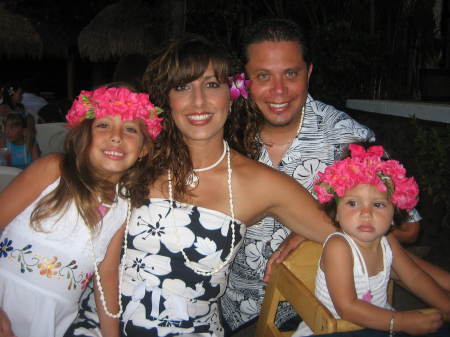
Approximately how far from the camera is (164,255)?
238 cm

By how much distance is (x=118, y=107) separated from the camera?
2424mm

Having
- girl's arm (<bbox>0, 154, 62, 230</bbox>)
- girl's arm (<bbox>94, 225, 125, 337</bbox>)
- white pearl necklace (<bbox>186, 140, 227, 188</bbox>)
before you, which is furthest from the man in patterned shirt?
girl's arm (<bbox>0, 154, 62, 230</bbox>)

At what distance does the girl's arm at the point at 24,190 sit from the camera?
7.40 feet

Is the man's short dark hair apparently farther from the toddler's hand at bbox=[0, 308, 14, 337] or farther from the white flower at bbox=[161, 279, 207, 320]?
the toddler's hand at bbox=[0, 308, 14, 337]

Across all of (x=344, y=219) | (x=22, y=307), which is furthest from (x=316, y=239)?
(x=22, y=307)

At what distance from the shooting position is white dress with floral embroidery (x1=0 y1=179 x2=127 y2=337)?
218 centimetres

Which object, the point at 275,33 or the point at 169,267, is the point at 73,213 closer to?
the point at 169,267

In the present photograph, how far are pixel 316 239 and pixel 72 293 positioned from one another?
52.5 inches

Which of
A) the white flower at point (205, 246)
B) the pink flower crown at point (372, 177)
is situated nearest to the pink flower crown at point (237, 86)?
the pink flower crown at point (372, 177)

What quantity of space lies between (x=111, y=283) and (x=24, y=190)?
2.09ft

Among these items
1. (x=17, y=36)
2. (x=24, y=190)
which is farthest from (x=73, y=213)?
(x=17, y=36)

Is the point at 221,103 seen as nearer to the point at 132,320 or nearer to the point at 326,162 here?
the point at 326,162

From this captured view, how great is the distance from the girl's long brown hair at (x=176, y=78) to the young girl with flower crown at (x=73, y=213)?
10 centimetres

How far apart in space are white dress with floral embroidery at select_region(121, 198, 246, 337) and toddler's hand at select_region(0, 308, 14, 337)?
1.76 ft
